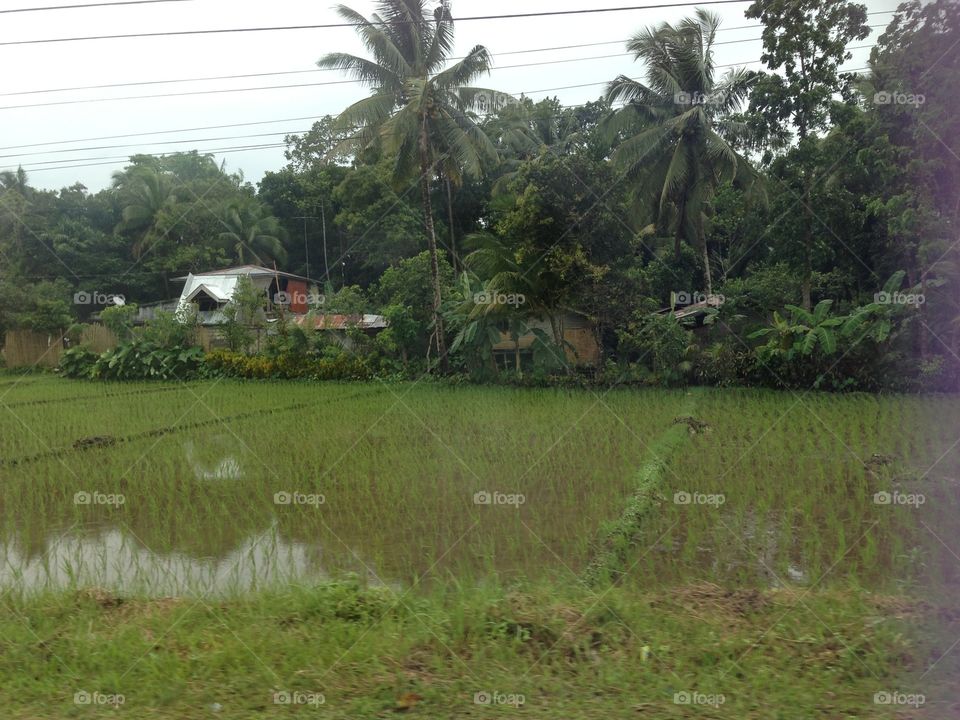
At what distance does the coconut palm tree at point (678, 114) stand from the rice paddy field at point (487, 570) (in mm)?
8270

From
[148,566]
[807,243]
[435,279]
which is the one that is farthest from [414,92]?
[148,566]

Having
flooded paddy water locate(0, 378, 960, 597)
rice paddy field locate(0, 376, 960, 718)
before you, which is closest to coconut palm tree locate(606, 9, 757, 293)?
flooded paddy water locate(0, 378, 960, 597)

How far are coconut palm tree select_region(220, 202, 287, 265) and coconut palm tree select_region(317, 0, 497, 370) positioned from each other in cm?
847

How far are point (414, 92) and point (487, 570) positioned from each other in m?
12.7

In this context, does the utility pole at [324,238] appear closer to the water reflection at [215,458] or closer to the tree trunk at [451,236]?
the tree trunk at [451,236]

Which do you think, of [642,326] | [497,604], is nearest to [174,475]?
[497,604]

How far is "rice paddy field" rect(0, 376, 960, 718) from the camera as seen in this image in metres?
3.14

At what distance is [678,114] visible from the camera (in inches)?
658

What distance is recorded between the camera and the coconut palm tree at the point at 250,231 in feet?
75.2

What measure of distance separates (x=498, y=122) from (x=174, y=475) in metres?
18.6

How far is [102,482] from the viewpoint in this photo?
7.19 meters

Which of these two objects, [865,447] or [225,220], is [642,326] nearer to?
[865,447]

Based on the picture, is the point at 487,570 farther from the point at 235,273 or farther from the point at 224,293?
the point at 235,273

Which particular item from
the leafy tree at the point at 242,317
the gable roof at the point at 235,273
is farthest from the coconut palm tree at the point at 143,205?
the leafy tree at the point at 242,317
